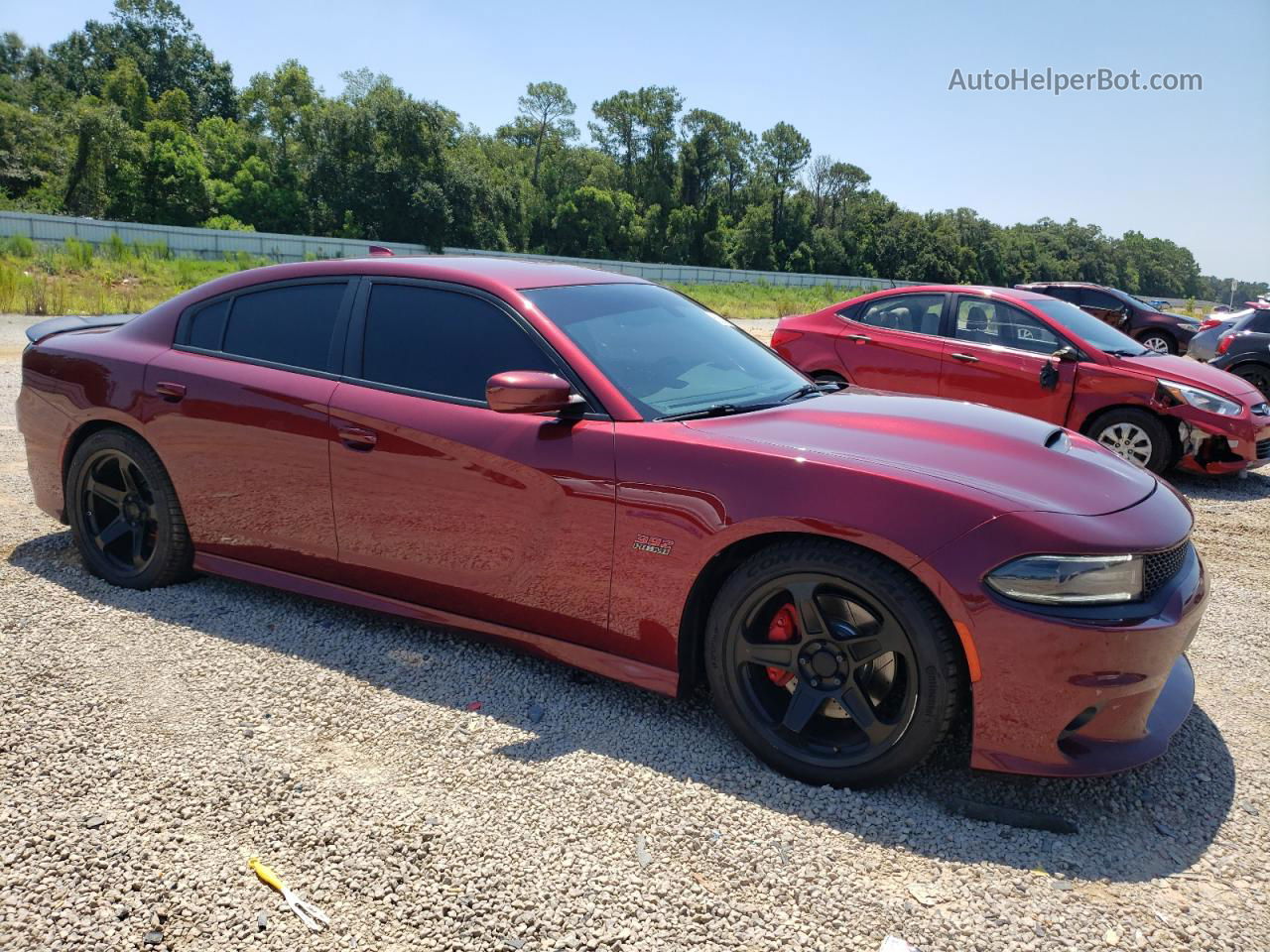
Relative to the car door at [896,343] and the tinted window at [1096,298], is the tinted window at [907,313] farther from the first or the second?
the tinted window at [1096,298]

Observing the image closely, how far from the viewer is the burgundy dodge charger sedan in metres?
2.58

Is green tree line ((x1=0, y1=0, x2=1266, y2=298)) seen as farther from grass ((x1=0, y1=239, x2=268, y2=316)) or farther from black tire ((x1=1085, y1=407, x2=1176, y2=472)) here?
black tire ((x1=1085, y1=407, x2=1176, y2=472))

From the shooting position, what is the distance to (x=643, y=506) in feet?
9.80

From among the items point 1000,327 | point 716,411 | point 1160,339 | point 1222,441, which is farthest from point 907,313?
point 1160,339

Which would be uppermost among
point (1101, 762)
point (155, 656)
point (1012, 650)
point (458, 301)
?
point (458, 301)

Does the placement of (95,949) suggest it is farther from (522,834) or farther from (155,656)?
(155,656)

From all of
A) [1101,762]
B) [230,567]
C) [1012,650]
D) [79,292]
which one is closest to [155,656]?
[230,567]

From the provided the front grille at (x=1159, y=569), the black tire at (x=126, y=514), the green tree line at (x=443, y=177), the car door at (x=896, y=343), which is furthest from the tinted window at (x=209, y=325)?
the green tree line at (x=443, y=177)

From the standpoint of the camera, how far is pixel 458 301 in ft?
11.6

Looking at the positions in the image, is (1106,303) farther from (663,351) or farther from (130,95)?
(130,95)

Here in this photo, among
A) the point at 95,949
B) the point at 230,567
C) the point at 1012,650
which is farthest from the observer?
the point at 230,567

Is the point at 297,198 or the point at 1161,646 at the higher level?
the point at 297,198

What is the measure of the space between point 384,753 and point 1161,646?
92.6 inches

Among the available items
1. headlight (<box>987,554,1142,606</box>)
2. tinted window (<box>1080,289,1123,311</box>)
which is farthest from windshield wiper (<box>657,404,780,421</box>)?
tinted window (<box>1080,289,1123,311</box>)
